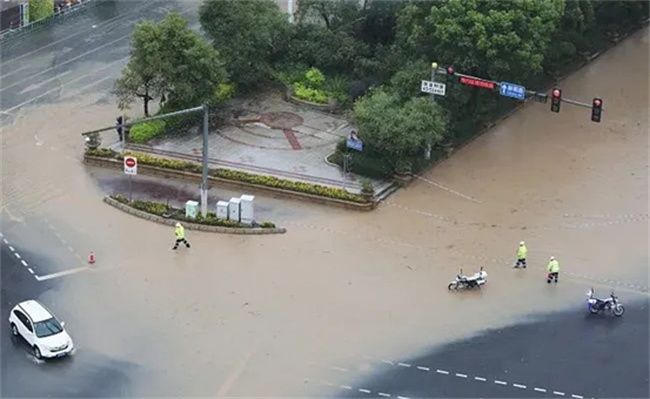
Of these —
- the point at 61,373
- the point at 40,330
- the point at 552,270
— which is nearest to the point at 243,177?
the point at 552,270

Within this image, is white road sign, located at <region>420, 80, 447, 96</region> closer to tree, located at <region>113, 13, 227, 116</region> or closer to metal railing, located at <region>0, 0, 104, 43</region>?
tree, located at <region>113, 13, 227, 116</region>

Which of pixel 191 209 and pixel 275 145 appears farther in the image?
pixel 275 145

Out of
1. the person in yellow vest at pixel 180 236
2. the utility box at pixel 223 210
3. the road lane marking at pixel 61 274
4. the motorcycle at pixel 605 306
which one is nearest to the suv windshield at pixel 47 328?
the road lane marking at pixel 61 274

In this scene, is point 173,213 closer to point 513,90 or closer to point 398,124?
point 398,124

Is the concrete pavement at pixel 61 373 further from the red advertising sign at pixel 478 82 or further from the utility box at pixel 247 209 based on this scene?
the red advertising sign at pixel 478 82

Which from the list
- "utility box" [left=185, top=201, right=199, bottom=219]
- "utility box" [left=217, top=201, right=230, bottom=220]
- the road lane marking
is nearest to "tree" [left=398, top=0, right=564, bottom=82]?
"utility box" [left=217, top=201, right=230, bottom=220]

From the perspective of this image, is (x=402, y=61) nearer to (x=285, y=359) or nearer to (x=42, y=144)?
(x=42, y=144)
